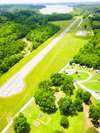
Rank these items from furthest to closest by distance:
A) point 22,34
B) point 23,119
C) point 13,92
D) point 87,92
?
point 22,34 → point 13,92 → point 87,92 → point 23,119

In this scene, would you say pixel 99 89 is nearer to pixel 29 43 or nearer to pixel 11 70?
pixel 11 70

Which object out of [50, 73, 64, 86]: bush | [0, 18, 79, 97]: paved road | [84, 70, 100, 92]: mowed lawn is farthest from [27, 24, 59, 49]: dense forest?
[50, 73, 64, 86]: bush

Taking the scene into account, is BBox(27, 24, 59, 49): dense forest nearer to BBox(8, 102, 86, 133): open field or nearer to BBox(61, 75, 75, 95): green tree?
BBox(61, 75, 75, 95): green tree

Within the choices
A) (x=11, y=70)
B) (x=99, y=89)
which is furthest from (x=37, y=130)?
(x=11, y=70)

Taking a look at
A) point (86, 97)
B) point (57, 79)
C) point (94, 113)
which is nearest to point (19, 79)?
point (57, 79)

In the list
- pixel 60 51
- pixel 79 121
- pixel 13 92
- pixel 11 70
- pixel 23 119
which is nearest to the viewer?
pixel 23 119

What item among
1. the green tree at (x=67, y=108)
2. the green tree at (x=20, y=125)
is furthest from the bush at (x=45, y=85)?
the green tree at (x=20, y=125)

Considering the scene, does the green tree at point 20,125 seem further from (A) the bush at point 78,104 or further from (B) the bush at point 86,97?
(B) the bush at point 86,97

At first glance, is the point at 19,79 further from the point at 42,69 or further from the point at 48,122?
the point at 48,122
